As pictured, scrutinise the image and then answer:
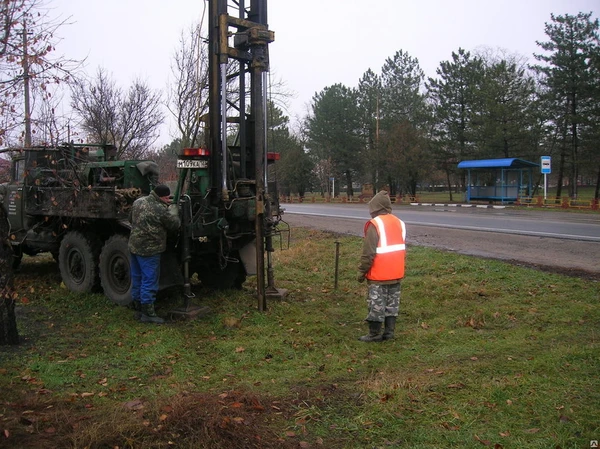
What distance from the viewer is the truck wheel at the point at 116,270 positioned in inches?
305

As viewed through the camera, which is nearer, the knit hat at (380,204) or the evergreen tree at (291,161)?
the knit hat at (380,204)

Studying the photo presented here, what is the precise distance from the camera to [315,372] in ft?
16.9

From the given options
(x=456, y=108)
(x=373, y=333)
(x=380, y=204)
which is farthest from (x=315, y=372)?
(x=456, y=108)

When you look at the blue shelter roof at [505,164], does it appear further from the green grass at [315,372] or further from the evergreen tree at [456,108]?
the green grass at [315,372]

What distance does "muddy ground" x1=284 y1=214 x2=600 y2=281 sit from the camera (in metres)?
9.95

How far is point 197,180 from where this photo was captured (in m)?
7.59

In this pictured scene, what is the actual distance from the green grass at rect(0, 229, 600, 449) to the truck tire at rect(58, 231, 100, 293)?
9.9 inches

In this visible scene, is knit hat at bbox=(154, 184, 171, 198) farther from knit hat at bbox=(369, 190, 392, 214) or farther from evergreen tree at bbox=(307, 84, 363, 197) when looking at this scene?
evergreen tree at bbox=(307, 84, 363, 197)

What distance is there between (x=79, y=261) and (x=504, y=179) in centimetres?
3076

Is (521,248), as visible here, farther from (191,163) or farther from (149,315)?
(149,315)

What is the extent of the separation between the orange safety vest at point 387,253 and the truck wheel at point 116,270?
377 centimetres

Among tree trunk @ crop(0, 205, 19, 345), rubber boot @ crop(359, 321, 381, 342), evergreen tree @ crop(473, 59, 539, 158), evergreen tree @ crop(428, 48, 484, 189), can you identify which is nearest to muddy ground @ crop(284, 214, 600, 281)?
rubber boot @ crop(359, 321, 381, 342)

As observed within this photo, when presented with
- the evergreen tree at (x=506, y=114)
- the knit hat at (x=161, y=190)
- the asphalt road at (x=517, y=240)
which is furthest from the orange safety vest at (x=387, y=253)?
the evergreen tree at (x=506, y=114)

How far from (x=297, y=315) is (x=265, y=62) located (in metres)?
3.63
